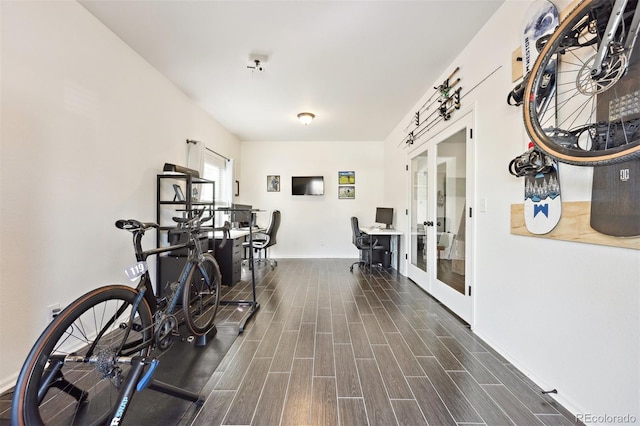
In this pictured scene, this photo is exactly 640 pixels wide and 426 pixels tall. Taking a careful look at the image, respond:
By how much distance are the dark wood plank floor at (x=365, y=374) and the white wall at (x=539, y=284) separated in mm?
218

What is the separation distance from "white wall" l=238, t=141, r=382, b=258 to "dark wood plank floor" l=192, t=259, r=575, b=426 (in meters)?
2.97

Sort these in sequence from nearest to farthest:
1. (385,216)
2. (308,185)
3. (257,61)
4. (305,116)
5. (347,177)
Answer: (257,61) < (305,116) < (385,216) < (308,185) < (347,177)

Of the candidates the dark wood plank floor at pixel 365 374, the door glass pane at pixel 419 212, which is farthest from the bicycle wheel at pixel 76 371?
the door glass pane at pixel 419 212

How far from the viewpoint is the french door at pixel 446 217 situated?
240 cm

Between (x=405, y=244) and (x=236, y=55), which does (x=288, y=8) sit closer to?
(x=236, y=55)

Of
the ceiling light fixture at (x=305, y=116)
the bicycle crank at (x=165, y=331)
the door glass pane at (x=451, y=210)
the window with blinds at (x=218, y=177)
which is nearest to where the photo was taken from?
the bicycle crank at (x=165, y=331)

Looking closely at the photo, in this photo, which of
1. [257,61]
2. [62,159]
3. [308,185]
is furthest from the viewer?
[308,185]

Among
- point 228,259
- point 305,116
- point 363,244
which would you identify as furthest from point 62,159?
point 363,244

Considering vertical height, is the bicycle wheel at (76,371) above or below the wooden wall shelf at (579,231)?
below

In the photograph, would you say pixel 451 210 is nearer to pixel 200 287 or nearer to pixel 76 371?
pixel 200 287

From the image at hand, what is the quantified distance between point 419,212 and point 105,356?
3786 mm

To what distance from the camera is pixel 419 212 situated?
3.80 m

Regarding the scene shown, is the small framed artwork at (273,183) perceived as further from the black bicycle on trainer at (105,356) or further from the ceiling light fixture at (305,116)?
the black bicycle on trainer at (105,356)

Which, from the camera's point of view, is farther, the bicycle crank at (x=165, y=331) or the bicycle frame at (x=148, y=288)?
the bicycle crank at (x=165, y=331)
